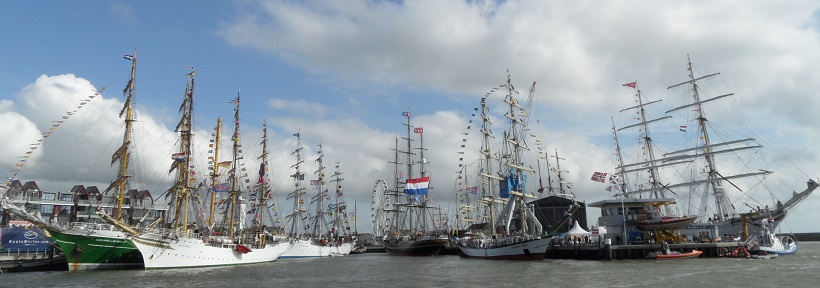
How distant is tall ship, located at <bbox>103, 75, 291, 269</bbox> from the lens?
53.6 m

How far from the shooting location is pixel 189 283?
39750 mm

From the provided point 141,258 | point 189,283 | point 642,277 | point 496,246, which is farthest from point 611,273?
point 141,258

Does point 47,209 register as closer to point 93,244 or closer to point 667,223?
point 93,244

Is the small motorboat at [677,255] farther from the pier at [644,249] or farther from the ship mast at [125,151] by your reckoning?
the ship mast at [125,151]

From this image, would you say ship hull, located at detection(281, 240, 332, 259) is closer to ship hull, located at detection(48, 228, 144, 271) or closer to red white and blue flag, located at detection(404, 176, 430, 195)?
red white and blue flag, located at detection(404, 176, 430, 195)

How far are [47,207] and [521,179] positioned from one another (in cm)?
8870

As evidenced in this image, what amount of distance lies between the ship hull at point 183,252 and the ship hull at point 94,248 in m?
1.45

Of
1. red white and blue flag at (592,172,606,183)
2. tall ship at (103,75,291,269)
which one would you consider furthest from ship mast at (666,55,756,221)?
tall ship at (103,75,291,269)

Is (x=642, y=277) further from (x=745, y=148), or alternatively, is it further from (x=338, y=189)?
(x=338, y=189)

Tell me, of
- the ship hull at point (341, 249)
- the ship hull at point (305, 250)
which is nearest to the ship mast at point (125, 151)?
the ship hull at point (305, 250)

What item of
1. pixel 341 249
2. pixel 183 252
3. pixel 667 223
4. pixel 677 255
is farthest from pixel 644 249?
pixel 341 249

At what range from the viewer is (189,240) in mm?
56906

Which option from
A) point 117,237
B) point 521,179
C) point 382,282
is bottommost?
point 382,282

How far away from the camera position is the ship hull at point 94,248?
159 feet
